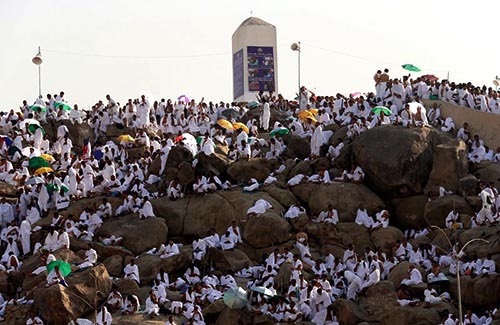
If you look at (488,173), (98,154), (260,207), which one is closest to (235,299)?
(260,207)

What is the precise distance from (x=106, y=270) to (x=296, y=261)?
6170 mm

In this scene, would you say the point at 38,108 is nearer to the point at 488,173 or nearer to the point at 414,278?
the point at 488,173

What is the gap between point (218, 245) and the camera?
41656 millimetres

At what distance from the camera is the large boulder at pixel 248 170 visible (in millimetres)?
45844

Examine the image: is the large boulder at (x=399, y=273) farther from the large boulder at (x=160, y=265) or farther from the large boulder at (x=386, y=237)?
the large boulder at (x=160, y=265)

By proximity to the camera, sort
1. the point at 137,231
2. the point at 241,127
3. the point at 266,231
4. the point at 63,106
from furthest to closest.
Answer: the point at 63,106 → the point at 241,127 → the point at 137,231 → the point at 266,231

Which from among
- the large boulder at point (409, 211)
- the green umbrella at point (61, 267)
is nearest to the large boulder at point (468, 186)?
the large boulder at point (409, 211)

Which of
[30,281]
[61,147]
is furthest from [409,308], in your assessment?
[61,147]

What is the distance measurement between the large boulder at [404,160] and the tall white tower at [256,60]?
69.1 feet

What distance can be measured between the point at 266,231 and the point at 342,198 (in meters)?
3.38

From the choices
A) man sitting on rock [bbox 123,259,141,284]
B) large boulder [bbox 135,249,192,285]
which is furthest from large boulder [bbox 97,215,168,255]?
man sitting on rock [bbox 123,259,141,284]

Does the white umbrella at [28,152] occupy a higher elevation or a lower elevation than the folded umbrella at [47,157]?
higher

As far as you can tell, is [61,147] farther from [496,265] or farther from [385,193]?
[496,265]

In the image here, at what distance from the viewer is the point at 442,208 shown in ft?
139
